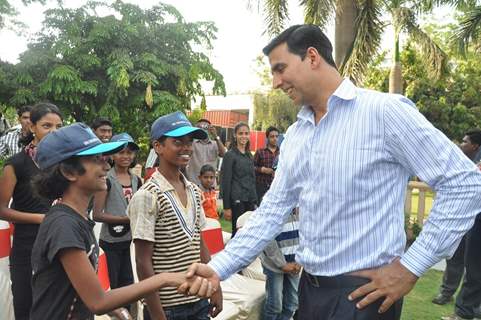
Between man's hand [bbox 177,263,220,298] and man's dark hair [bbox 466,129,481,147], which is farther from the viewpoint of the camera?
man's dark hair [bbox 466,129,481,147]

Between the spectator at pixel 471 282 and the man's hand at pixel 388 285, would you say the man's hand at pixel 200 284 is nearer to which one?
the man's hand at pixel 388 285

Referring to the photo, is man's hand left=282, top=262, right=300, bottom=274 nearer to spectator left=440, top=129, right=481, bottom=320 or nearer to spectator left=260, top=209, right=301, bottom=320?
spectator left=260, top=209, right=301, bottom=320

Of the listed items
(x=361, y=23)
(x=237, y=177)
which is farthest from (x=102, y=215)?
(x=361, y=23)

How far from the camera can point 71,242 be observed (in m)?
1.78

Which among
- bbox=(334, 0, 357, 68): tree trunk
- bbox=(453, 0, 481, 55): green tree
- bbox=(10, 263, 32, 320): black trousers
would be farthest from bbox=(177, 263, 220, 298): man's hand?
bbox=(453, 0, 481, 55): green tree

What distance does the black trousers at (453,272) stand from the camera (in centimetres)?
525

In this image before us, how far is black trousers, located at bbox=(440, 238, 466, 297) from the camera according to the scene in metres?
5.25

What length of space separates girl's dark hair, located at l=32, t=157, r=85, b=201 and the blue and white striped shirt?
3.01 ft

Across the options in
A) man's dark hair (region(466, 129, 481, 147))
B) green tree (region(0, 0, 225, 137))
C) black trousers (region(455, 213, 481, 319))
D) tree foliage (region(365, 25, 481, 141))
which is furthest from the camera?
tree foliage (region(365, 25, 481, 141))

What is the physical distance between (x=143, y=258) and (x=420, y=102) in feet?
67.0

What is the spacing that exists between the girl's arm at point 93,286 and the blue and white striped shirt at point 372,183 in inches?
25.3

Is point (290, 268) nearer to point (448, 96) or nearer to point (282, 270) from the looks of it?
point (282, 270)

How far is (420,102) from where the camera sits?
68.1 ft

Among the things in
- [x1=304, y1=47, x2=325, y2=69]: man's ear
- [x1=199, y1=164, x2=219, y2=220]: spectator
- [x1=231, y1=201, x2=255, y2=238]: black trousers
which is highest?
[x1=304, y1=47, x2=325, y2=69]: man's ear
